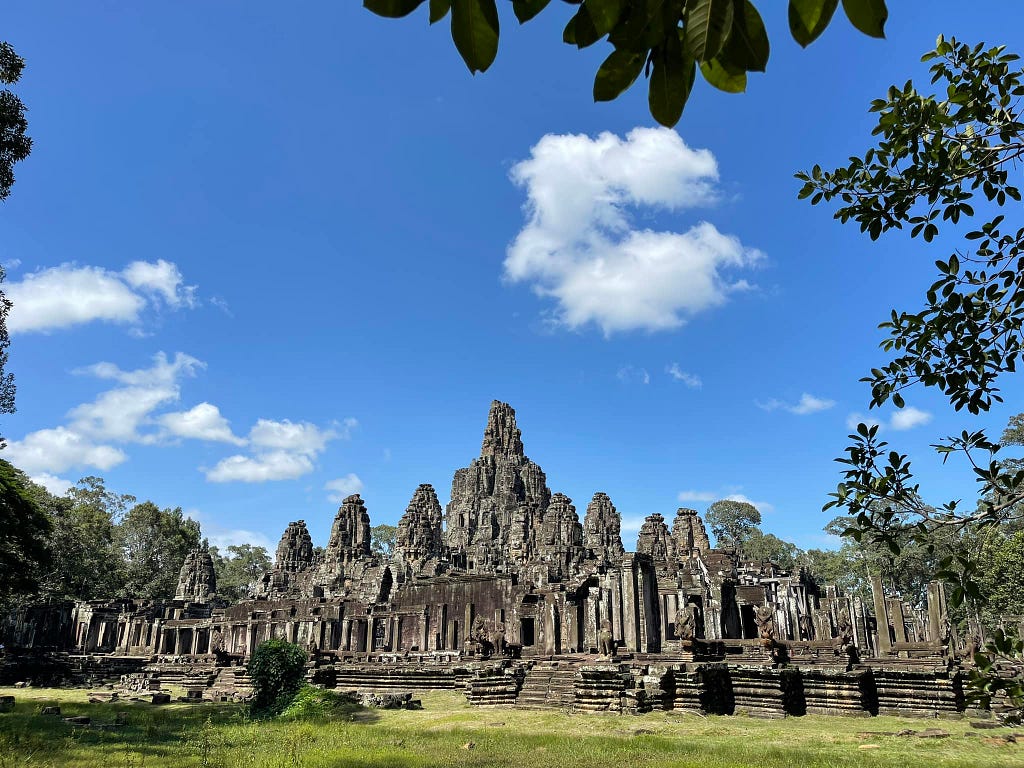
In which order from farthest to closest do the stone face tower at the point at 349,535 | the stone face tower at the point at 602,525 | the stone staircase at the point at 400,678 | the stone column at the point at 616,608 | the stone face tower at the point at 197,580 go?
the stone face tower at the point at 602,525 → the stone face tower at the point at 349,535 → the stone face tower at the point at 197,580 → the stone column at the point at 616,608 → the stone staircase at the point at 400,678

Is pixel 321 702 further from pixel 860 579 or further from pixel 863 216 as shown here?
pixel 860 579

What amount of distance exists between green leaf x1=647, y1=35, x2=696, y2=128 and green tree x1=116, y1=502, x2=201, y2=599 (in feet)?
235

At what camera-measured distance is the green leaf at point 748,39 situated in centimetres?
138

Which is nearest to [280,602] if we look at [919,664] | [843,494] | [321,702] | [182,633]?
[182,633]

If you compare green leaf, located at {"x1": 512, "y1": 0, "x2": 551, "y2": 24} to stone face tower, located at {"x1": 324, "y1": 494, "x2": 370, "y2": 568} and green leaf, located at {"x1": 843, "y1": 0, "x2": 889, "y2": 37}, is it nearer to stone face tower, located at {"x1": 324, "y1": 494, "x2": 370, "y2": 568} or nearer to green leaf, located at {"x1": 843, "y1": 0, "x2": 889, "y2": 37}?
green leaf, located at {"x1": 843, "y1": 0, "x2": 889, "y2": 37}

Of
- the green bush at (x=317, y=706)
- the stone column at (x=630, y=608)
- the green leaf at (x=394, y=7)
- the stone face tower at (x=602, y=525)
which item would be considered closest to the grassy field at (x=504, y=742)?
the green bush at (x=317, y=706)

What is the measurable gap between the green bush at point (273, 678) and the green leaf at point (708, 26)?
1931 centimetres

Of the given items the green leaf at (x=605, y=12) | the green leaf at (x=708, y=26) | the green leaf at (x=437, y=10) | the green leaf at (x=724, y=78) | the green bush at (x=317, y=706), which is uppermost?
the green leaf at (x=605, y=12)

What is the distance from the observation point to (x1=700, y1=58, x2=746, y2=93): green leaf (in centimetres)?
155

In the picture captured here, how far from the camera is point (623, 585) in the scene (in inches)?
936

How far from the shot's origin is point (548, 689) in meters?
Result: 18.6

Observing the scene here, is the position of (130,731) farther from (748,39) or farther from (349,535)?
(349,535)

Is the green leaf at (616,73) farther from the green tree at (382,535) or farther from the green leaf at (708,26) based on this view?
the green tree at (382,535)

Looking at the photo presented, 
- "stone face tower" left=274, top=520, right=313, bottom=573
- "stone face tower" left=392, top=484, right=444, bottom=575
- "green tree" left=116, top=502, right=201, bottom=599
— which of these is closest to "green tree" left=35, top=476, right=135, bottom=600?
"green tree" left=116, top=502, right=201, bottom=599
